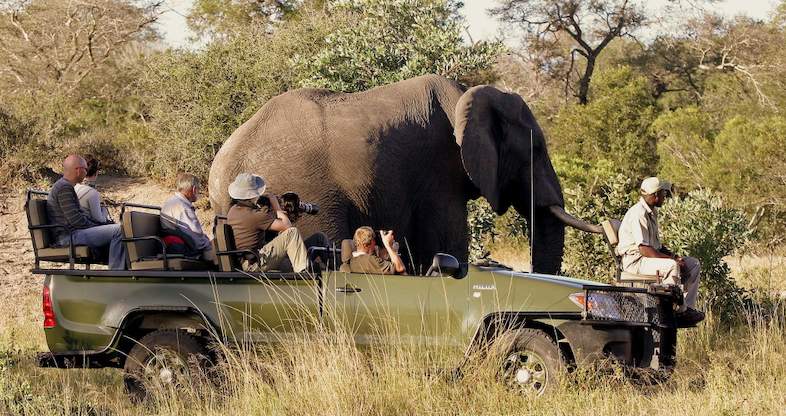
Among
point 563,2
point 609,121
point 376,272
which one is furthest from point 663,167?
point 376,272

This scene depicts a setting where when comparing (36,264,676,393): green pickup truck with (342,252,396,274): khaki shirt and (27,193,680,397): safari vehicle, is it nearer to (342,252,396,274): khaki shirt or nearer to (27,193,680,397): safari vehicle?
(27,193,680,397): safari vehicle

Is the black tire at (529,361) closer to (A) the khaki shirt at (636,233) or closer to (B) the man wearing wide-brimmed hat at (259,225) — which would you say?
(B) the man wearing wide-brimmed hat at (259,225)

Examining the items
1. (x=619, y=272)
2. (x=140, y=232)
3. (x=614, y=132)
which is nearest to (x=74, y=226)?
(x=140, y=232)

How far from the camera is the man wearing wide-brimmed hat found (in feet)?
29.8

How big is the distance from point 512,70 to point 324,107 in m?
27.8

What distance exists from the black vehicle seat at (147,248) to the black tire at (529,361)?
2.51m

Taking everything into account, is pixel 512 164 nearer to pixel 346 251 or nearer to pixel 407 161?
pixel 407 161

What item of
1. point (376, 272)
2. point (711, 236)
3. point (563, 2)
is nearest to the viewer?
→ point (376, 272)

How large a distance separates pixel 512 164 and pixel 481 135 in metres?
0.99

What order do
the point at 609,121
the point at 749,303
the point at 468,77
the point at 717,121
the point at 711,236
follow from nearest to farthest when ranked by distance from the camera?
the point at 749,303 → the point at 711,236 → the point at 468,77 → the point at 609,121 → the point at 717,121

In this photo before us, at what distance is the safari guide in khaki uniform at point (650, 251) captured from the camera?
10.4 metres

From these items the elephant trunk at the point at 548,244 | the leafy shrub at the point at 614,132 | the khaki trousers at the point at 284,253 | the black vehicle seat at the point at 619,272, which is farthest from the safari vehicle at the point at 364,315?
the leafy shrub at the point at 614,132

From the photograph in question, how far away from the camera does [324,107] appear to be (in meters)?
12.8

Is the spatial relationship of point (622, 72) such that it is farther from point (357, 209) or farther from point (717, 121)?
point (357, 209)
